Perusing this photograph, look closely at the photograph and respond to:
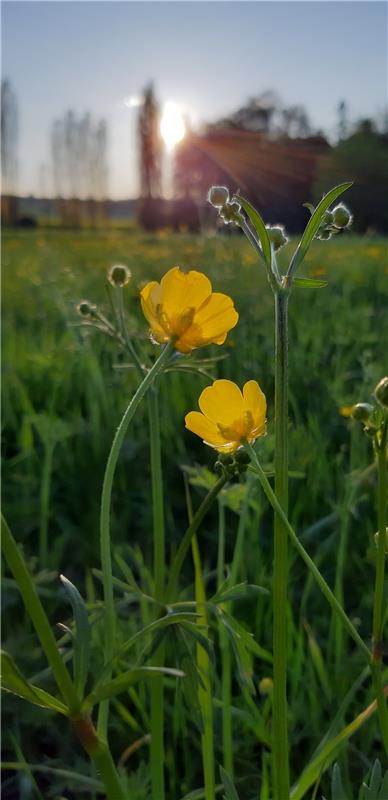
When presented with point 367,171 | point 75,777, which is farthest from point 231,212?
point 367,171

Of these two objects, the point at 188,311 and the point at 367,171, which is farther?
the point at 367,171

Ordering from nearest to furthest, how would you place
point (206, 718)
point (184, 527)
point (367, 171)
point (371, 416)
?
point (371, 416) → point (206, 718) → point (184, 527) → point (367, 171)

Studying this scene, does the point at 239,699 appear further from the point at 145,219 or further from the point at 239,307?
the point at 145,219

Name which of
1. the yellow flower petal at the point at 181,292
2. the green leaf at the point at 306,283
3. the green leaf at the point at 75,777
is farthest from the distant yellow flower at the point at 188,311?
the green leaf at the point at 75,777

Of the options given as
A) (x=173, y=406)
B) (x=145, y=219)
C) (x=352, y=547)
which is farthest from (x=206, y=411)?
(x=145, y=219)

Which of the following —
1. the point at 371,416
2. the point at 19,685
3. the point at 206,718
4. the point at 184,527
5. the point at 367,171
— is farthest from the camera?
the point at 367,171

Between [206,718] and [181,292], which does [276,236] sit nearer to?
[181,292]

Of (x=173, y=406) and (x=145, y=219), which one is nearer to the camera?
(x=173, y=406)
